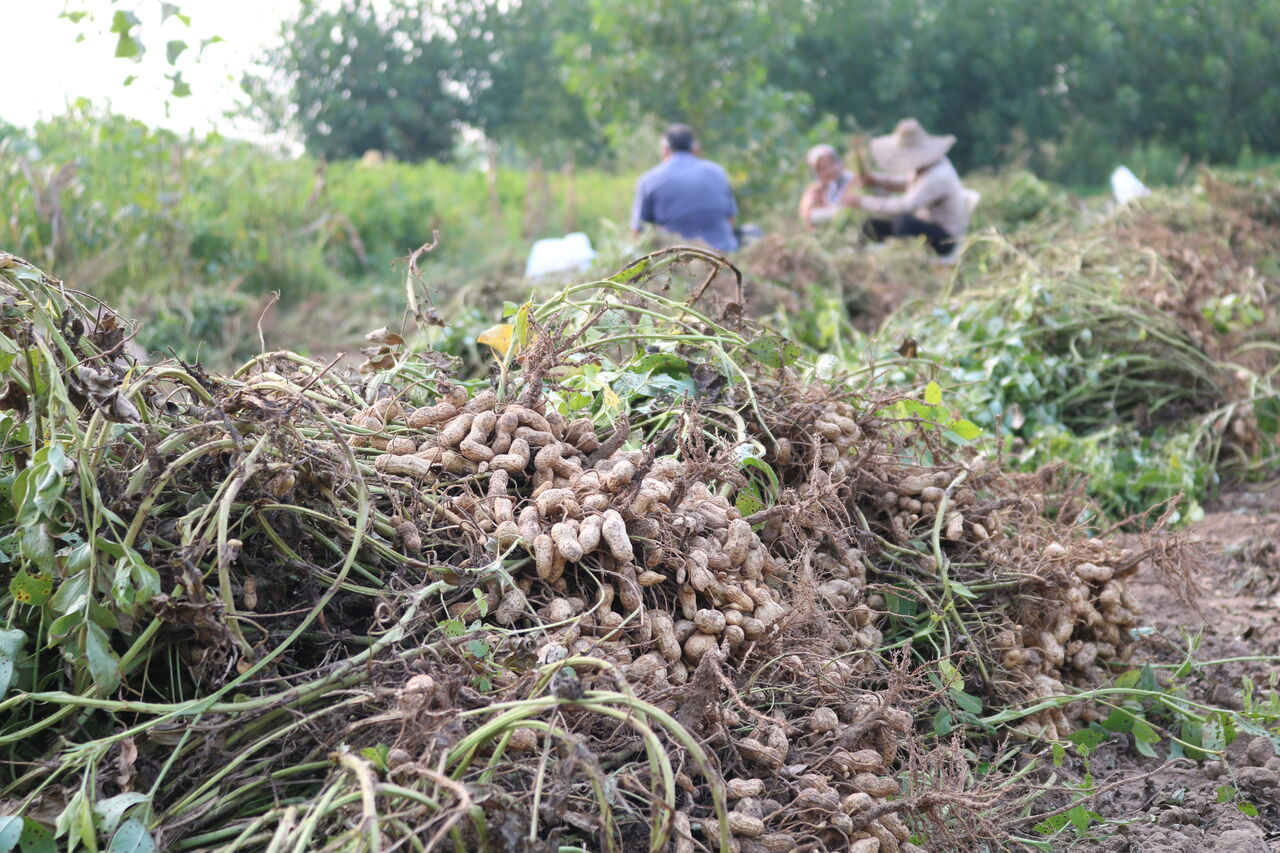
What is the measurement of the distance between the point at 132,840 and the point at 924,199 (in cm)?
864

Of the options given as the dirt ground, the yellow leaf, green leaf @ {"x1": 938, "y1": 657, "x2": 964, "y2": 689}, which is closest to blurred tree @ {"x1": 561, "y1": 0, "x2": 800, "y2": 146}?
the dirt ground

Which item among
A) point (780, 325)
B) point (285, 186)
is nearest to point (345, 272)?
point (285, 186)

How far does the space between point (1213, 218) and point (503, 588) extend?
738cm

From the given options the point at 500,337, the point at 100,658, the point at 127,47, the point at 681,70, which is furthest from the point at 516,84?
the point at 100,658

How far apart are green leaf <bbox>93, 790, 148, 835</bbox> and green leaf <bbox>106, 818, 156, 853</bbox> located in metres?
0.01

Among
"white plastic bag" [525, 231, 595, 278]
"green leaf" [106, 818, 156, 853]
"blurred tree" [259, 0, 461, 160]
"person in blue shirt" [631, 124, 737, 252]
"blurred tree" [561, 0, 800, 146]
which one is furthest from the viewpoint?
"blurred tree" [259, 0, 461, 160]

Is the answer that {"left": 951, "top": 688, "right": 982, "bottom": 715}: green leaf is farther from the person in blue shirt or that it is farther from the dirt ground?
the person in blue shirt

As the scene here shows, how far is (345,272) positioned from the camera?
1188 cm

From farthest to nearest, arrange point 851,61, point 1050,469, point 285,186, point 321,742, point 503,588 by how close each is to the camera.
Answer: point 851,61 → point 285,186 → point 1050,469 → point 503,588 → point 321,742

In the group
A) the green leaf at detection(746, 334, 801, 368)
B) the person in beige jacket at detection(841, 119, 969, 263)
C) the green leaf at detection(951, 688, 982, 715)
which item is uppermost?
the green leaf at detection(746, 334, 801, 368)

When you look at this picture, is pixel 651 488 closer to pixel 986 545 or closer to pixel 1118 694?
pixel 986 545

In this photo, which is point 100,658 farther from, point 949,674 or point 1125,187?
point 1125,187

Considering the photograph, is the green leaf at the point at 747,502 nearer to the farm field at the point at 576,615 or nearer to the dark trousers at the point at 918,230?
the farm field at the point at 576,615

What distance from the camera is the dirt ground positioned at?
8.14 feet
